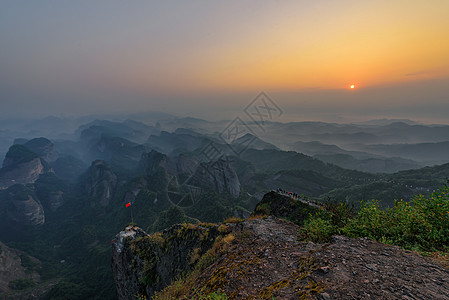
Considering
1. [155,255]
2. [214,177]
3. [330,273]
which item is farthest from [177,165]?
[330,273]

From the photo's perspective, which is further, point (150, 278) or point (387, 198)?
point (387, 198)

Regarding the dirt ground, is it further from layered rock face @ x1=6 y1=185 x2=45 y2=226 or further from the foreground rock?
layered rock face @ x1=6 y1=185 x2=45 y2=226

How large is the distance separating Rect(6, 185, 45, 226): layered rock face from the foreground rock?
20169 cm

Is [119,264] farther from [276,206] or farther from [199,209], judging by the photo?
[199,209]

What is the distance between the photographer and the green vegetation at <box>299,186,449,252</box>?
20.7 ft

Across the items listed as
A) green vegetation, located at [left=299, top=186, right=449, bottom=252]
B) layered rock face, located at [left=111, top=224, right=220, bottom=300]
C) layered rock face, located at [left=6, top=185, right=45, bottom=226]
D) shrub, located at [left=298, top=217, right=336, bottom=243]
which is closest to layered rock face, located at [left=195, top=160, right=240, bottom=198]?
layered rock face, located at [left=111, top=224, right=220, bottom=300]

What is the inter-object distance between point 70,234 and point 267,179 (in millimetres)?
141147

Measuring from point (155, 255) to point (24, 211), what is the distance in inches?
7684

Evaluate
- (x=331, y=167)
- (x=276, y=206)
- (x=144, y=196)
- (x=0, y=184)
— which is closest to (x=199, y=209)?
(x=144, y=196)

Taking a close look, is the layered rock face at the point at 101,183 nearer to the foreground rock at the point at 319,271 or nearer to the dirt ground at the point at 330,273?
the foreground rock at the point at 319,271

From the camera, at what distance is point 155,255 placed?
15.3 meters

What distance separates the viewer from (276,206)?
50.8ft

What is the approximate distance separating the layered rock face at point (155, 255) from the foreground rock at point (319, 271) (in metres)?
4.79

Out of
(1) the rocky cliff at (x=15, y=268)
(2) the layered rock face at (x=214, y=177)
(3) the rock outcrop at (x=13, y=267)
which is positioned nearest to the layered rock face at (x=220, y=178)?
(2) the layered rock face at (x=214, y=177)
